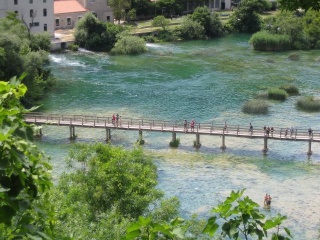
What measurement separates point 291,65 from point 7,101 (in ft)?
192

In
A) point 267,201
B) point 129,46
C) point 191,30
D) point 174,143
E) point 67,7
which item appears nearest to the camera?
point 267,201

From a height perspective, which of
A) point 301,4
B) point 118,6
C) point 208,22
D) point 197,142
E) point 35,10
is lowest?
point 197,142

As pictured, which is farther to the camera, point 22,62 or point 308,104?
point 22,62

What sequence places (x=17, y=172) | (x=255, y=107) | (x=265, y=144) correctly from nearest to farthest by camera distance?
1. (x=17, y=172)
2. (x=265, y=144)
3. (x=255, y=107)

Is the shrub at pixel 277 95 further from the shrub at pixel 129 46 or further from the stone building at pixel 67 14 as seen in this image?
the stone building at pixel 67 14

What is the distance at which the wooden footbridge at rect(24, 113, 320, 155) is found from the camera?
39250 millimetres

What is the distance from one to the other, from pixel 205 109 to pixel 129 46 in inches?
926

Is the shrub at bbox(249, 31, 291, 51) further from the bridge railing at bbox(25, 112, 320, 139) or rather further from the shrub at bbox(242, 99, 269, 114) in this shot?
the bridge railing at bbox(25, 112, 320, 139)

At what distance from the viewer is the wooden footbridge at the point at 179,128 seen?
39.2m

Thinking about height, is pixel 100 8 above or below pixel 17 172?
above

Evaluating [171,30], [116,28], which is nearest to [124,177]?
[116,28]

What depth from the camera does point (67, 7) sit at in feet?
255

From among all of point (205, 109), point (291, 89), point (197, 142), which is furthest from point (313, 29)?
point (197, 142)

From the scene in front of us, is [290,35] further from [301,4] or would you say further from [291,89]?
[301,4]
